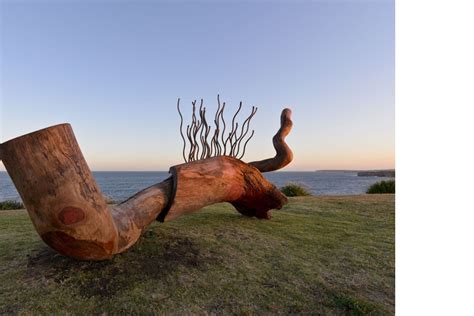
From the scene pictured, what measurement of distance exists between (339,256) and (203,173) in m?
2.34

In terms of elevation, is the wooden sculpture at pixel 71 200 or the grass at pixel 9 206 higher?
the wooden sculpture at pixel 71 200

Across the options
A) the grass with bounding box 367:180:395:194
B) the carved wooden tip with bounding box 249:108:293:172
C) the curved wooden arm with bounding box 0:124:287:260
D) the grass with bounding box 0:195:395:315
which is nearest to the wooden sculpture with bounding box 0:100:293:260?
the curved wooden arm with bounding box 0:124:287:260

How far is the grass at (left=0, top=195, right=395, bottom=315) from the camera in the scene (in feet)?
8.53

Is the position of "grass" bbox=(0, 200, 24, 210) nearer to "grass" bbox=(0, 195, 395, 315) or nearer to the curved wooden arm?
"grass" bbox=(0, 195, 395, 315)

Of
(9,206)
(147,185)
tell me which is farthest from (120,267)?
(147,185)

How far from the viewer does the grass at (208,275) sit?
102 inches

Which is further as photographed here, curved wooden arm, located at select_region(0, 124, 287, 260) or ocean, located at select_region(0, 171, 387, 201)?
ocean, located at select_region(0, 171, 387, 201)

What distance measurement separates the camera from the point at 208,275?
10.3 ft

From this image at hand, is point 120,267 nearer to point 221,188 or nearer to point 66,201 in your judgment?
point 66,201

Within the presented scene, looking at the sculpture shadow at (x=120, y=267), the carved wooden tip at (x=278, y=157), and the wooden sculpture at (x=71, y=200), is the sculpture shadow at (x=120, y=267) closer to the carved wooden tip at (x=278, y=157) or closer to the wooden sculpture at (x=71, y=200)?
the wooden sculpture at (x=71, y=200)

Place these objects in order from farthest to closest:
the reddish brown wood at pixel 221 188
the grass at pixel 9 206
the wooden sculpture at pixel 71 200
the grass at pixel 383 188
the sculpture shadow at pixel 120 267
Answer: the grass at pixel 383 188
the grass at pixel 9 206
the reddish brown wood at pixel 221 188
the sculpture shadow at pixel 120 267
the wooden sculpture at pixel 71 200

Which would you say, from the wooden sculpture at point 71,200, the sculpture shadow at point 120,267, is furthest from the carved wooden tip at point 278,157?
the sculpture shadow at point 120,267

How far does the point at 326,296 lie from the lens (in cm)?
287

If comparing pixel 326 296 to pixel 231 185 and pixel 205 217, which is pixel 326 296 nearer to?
pixel 231 185
